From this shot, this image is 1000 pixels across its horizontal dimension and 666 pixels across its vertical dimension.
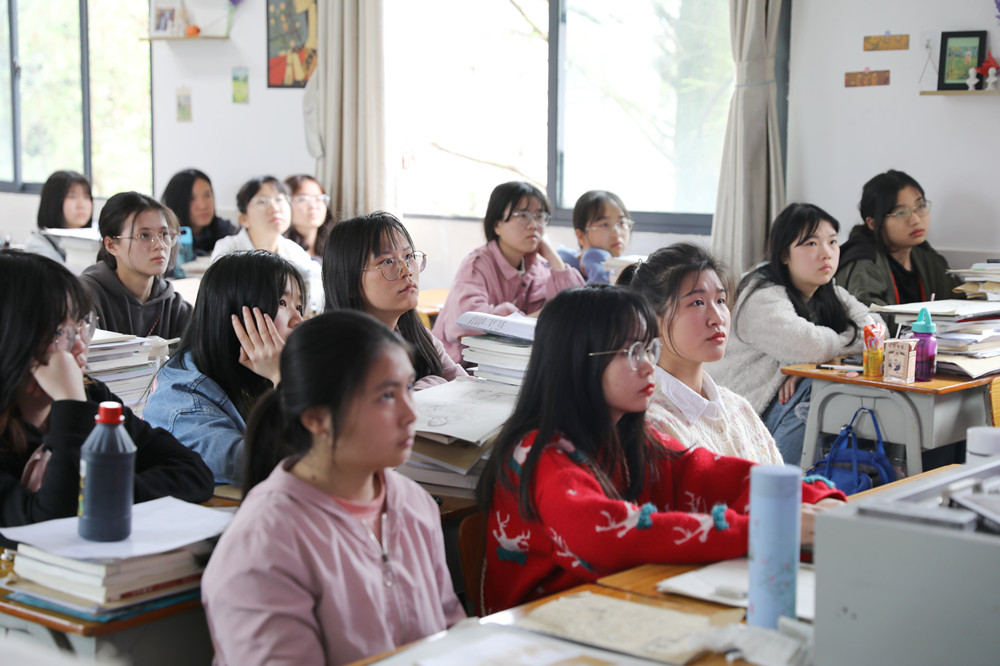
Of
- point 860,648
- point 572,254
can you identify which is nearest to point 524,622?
point 860,648

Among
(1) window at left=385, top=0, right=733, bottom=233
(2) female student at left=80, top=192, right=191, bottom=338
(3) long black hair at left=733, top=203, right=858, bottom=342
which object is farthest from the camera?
(1) window at left=385, top=0, right=733, bottom=233

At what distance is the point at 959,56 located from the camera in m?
4.26

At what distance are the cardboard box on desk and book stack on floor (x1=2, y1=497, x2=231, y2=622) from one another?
2286 mm

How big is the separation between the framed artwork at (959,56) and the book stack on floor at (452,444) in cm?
300

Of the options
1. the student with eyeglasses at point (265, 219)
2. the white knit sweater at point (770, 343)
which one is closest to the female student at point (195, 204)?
the student with eyeglasses at point (265, 219)

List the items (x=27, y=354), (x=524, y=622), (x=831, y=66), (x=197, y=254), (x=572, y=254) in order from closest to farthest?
1. (x=524, y=622)
2. (x=27, y=354)
3. (x=831, y=66)
4. (x=572, y=254)
5. (x=197, y=254)

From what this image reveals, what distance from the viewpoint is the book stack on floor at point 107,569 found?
140cm

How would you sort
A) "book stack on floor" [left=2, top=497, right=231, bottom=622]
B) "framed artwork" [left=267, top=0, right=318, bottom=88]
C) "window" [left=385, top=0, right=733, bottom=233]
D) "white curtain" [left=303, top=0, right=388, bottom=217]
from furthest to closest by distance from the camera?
"framed artwork" [left=267, top=0, right=318, bottom=88]
"white curtain" [left=303, top=0, right=388, bottom=217]
"window" [left=385, top=0, right=733, bottom=233]
"book stack on floor" [left=2, top=497, right=231, bottom=622]

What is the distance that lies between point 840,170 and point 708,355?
9.09ft

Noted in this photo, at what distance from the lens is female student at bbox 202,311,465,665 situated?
1322 millimetres

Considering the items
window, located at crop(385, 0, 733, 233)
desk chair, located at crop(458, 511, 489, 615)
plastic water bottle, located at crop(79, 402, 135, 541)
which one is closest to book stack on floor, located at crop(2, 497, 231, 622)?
plastic water bottle, located at crop(79, 402, 135, 541)

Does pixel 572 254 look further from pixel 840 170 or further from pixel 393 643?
pixel 393 643

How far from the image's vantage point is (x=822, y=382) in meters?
3.32

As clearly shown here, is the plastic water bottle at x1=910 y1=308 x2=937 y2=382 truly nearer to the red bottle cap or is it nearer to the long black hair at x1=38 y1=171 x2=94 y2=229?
the red bottle cap
